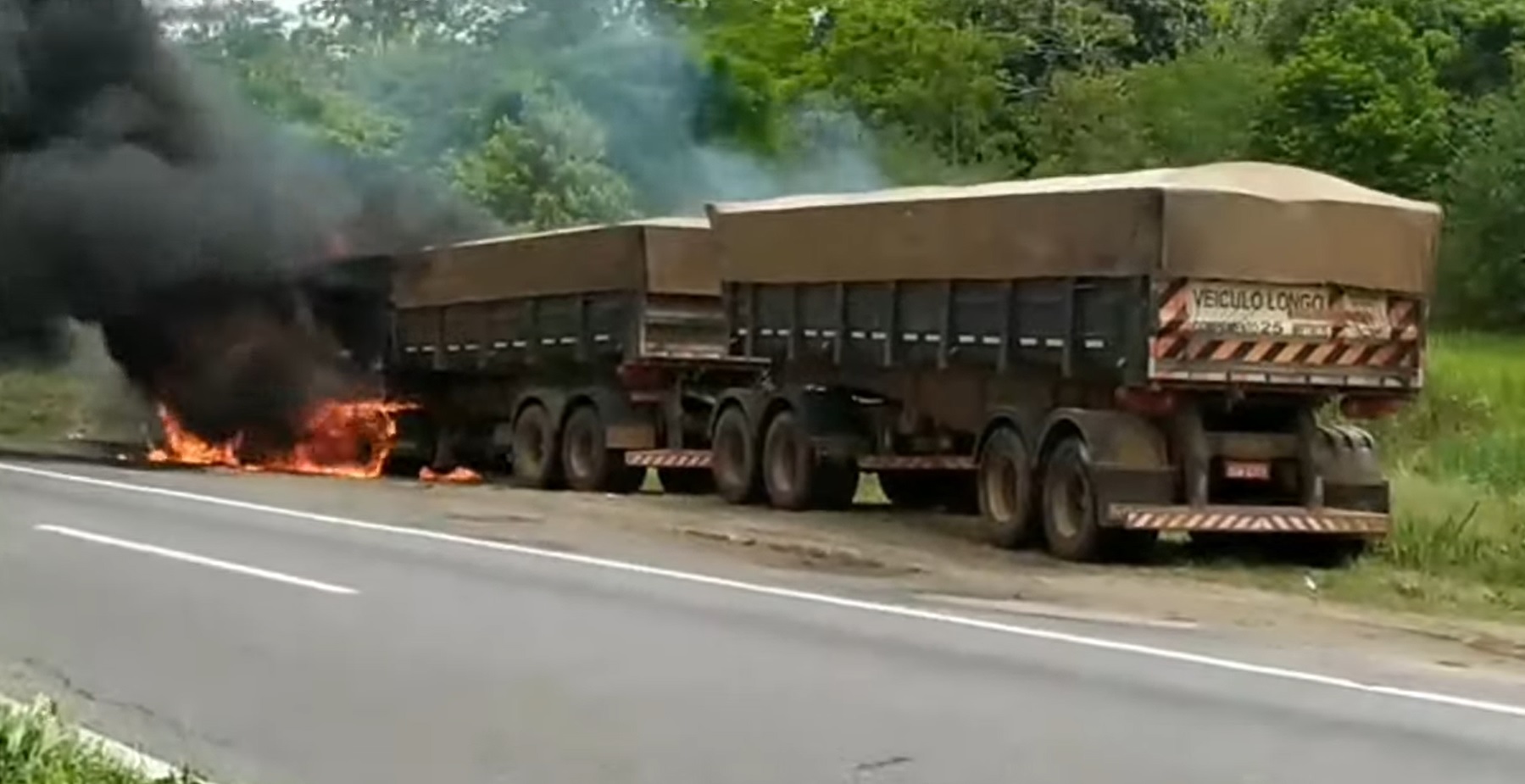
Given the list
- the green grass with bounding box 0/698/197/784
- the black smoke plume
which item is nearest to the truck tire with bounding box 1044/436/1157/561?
the green grass with bounding box 0/698/197/784

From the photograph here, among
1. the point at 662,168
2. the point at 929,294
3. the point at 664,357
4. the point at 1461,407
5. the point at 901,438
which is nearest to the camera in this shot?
the point at 929,294

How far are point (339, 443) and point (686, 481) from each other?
5246 mm

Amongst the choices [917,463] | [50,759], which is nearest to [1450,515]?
[917,463]

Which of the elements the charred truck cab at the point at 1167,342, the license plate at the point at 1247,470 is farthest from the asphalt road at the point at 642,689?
the license plate at the point at 1247,470

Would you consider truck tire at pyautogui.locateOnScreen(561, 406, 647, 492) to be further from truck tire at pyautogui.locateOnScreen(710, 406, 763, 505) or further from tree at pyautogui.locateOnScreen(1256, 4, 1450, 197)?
tree at pyautogui.locateOnScreen(1256, 4, 1450, 197)

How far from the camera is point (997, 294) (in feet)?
64.9

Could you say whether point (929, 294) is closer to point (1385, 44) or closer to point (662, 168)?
point (662, 168)

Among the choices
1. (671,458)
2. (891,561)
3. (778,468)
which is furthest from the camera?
(671,458)

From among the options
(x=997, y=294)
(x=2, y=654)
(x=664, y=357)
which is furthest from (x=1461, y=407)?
(x=2, y=654)

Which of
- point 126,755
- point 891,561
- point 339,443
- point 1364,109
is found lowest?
point 126,755

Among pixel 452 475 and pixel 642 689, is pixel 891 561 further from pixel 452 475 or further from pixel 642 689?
pixel 452 475

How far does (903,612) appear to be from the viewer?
49.8 ft

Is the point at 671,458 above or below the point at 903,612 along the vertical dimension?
above

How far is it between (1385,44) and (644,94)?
1366cm
